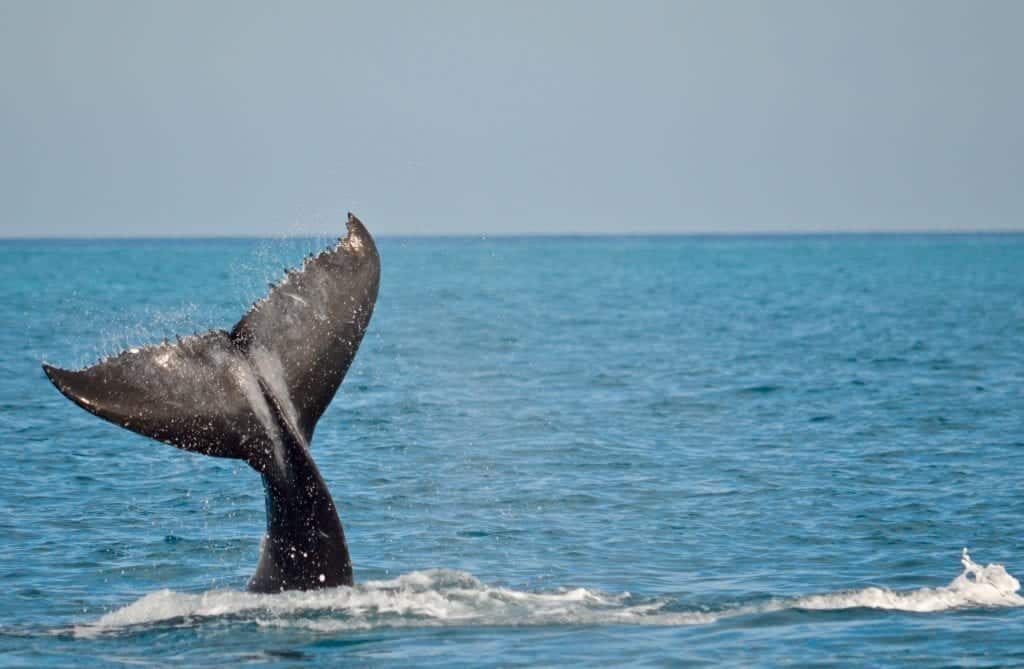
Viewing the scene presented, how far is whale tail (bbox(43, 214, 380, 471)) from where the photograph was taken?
9.47m

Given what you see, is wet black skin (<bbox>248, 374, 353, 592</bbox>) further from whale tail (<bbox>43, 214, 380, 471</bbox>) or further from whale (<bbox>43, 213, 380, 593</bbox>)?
whale tail (<bbox>43, 214, 380, 471</bbox>)

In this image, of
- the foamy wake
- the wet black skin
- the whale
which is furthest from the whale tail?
the foamy wake

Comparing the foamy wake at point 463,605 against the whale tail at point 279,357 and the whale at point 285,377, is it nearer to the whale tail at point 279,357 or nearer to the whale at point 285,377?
the whale at point 285,377

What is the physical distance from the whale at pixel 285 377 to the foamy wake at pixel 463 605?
539mm

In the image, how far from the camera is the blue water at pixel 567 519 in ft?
33.8

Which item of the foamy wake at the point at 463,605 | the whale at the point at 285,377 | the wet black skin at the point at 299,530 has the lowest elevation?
the foamy wake at the point at 463,605

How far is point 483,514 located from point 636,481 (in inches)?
90.3

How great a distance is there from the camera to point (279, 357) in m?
9.77

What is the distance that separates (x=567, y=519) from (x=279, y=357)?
18.9ft

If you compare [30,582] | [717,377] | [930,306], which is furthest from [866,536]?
[930,306]

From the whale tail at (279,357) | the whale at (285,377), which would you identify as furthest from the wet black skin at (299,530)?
the whale tail at (279,357)

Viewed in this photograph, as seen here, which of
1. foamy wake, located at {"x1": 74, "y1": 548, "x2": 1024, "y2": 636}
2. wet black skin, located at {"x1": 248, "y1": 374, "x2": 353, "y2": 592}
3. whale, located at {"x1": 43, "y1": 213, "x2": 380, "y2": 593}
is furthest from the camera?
foamy wake, located at {"x1": 74, "y1": 548, "x2": 1024, "y2": 636}

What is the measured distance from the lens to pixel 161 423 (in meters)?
9.19

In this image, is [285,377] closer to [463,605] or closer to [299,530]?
[299,530]
